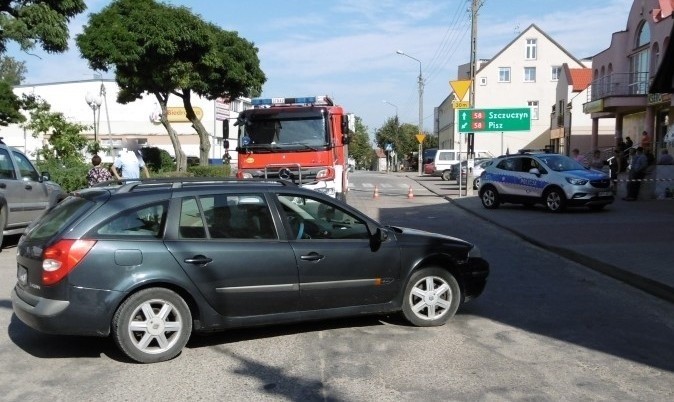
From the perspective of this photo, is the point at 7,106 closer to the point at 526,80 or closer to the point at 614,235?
the point at 614,235

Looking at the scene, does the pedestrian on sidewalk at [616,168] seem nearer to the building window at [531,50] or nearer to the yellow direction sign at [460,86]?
the yellow direction sign at [460,86]

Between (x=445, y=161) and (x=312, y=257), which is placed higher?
(x=445, y=161)

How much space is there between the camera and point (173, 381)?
508 centimetres

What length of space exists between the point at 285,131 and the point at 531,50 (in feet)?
170

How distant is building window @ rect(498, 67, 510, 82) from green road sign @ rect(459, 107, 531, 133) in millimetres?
33359

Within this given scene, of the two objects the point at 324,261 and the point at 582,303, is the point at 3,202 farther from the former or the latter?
the point at 582,303

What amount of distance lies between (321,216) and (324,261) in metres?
0.47

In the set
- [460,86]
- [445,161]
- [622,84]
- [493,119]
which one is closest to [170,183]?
[460,86]

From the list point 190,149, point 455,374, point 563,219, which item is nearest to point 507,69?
point 190,149

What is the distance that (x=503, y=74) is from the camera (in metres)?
61.4

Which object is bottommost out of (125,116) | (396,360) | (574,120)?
(396,360)

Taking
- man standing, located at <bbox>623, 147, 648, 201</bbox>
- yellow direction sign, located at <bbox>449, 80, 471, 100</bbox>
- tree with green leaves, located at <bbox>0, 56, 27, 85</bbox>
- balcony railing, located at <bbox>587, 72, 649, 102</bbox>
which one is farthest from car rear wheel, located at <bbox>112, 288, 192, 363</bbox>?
tree with green leaves, located at <bbox>0, 56, 27, 85</bbox>

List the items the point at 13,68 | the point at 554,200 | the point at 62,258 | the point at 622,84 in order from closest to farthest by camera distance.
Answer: the point at 62,258 < the point at 554,200 < the point at 622,84 < the point at 13,68

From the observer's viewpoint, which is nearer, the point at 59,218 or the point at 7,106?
the point at 59,218
